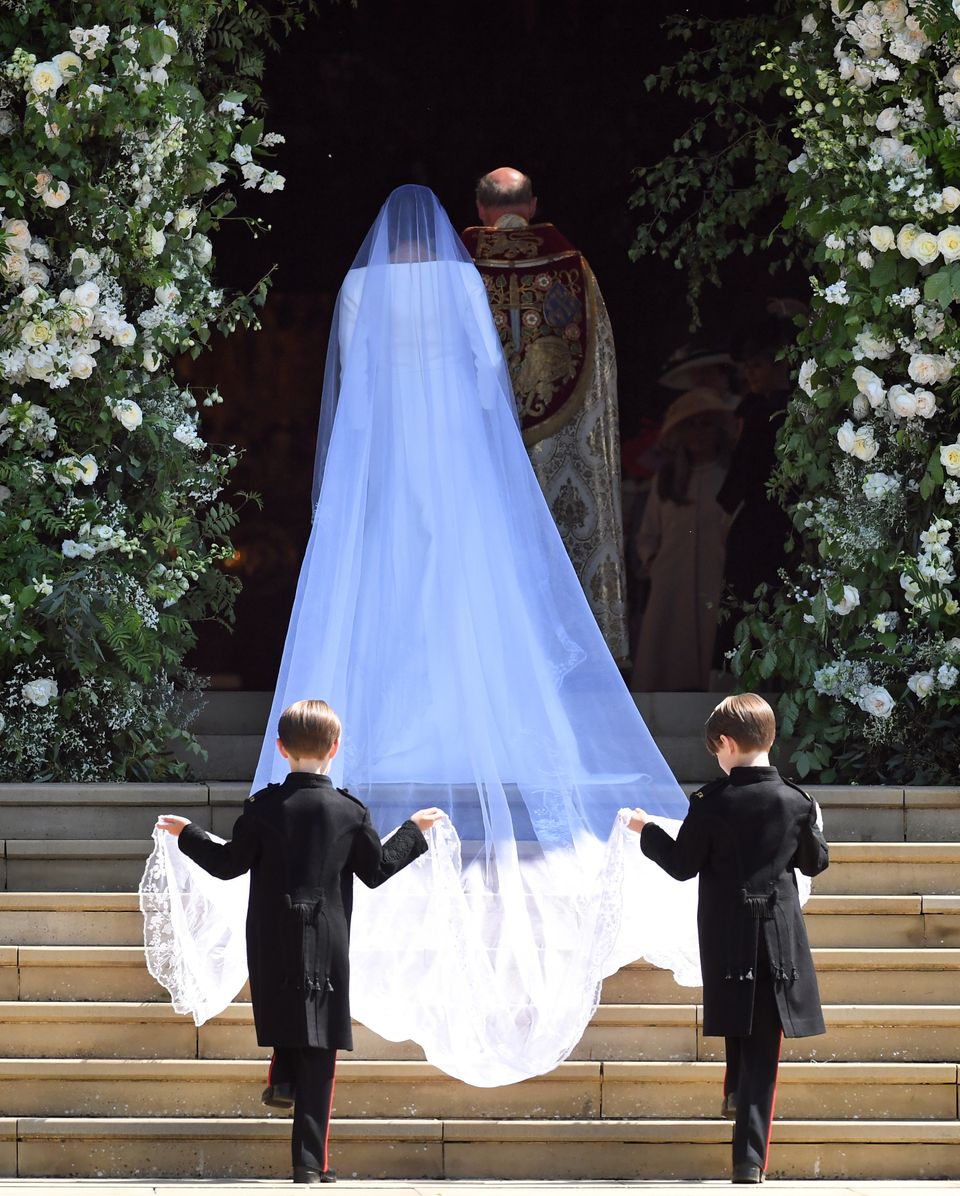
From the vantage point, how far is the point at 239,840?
4.37 m

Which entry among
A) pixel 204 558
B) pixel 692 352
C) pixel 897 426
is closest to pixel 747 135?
pixel 692 352

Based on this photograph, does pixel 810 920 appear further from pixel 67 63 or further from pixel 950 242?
pixel 67 63

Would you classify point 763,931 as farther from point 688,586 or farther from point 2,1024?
point 688,586

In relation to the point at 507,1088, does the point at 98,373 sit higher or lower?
higher

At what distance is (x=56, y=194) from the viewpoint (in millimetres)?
6445

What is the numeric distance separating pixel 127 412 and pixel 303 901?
2.74 meters

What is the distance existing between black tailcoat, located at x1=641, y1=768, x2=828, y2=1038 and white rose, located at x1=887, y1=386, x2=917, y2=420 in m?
2.56

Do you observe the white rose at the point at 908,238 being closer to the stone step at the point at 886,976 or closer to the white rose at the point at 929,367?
the white rose at the point at 929,367

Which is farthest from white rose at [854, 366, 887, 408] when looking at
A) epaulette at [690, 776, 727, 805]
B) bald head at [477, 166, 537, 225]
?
epaulette at [690, 776, 727, 805]

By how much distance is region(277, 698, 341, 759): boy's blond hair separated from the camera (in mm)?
4414

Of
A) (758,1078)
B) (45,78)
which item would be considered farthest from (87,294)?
(758,1078)

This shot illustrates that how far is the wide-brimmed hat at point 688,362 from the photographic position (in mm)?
8922

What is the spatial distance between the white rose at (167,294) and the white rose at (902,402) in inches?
100

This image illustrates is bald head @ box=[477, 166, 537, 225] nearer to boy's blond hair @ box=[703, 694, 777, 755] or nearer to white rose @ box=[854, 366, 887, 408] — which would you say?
white rose @ box=[854, 366, 887, 408]
